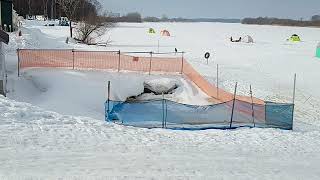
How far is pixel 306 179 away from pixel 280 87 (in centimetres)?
1568

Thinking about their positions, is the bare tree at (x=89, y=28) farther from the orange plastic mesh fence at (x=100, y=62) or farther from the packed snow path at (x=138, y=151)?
the packed snow path at (x=138, y=151)

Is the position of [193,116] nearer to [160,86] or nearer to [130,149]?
[130,149]

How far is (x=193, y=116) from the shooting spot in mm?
13250

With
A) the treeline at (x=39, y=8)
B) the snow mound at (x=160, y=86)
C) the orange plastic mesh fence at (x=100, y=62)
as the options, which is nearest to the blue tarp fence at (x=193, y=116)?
the snow mound at (x=160, y=86)

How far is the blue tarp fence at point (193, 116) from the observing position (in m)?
13.0

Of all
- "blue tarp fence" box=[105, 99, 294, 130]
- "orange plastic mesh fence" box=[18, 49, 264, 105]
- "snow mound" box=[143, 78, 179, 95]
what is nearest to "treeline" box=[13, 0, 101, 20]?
"orange plastic mesh fence" box=[18, 49, 264, 105]

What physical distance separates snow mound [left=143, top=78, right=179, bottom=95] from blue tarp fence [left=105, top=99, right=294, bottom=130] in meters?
6.71

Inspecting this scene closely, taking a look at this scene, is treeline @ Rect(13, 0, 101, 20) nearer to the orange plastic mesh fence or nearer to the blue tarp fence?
the orange plastic mesh fence

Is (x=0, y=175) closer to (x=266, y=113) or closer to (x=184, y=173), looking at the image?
(x=184, y=173)

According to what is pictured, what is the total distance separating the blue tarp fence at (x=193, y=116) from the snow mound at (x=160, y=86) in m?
6.71

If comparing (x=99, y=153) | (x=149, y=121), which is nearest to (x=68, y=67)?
(x=149, y=121)

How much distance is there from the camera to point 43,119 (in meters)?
11.3

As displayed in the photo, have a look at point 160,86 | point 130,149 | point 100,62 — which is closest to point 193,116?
Result: point 130,149

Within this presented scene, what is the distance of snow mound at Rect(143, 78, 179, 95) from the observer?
20400mm
